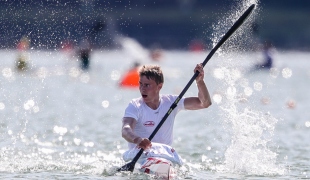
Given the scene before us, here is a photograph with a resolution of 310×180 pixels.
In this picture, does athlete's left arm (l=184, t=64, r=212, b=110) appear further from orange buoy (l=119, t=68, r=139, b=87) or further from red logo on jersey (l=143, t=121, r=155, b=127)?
orange buoy (l=119, t=68, r=139, b=87)

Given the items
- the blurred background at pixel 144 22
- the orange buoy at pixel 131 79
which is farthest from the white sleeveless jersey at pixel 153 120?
the blurred background at pixel 144 22

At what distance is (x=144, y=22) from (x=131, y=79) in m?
24.6

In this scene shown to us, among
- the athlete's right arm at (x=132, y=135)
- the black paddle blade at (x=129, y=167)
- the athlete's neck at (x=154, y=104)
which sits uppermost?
the athlete's neck at (x=154, y=104)

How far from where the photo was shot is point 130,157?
1112cm

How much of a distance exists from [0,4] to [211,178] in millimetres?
41091

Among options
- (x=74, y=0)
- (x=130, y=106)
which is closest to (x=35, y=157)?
(x=130, y=106)

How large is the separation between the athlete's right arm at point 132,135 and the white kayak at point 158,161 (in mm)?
324

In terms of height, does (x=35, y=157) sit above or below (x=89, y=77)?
below

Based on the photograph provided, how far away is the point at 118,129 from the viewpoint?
18.2 metres

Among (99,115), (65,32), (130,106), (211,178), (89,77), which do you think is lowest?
(211,178)

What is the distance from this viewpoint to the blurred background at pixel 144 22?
5200 cm

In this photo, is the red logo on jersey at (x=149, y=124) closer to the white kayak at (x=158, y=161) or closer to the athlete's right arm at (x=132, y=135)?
the athlete's right arm at (x=132, y=135)

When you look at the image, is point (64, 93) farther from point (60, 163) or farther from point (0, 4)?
point (0, 4)

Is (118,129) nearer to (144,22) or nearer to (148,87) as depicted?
(148,87)
